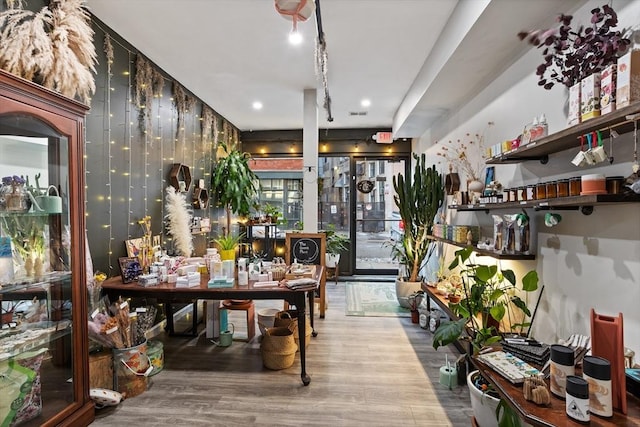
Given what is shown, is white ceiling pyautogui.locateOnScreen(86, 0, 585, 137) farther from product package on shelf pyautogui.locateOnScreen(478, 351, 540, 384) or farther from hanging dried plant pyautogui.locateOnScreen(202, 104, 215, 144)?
product package on shelf pyautogui.locateOnScreen(478, 351, 540, 384)

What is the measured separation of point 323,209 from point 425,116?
2.98 m

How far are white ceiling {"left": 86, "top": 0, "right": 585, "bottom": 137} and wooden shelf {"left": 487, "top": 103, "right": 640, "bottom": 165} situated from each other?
826mm

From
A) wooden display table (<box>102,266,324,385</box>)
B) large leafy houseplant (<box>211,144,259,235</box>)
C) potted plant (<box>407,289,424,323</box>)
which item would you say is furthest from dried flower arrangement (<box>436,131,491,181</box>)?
large leafy houseplant (<box>211,144,259,235</box>)

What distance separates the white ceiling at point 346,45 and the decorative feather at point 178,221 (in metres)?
1.43

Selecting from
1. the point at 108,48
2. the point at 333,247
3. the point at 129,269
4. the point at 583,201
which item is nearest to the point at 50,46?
the point at 108,48

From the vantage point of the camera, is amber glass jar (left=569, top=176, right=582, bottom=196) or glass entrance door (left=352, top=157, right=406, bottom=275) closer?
amber glass jar (left=569, top=176, right=582, bottom=196)

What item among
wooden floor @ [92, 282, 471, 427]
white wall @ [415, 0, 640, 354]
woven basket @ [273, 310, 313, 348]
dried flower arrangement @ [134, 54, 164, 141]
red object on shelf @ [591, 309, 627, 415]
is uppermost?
dried flower arrangement @ [134, 54, 164, 141]

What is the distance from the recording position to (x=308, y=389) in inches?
99.1

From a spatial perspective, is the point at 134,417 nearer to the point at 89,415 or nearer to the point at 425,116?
the point at 89,415

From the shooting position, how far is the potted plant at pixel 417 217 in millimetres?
4461

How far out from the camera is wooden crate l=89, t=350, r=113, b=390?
2.31 meters

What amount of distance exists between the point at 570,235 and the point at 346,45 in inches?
97.1

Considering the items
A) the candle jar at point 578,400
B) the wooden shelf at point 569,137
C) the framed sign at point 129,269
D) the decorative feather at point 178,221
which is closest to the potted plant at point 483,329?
the candle jar at point 578,400

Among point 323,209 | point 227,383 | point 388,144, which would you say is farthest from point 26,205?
point 388,144
